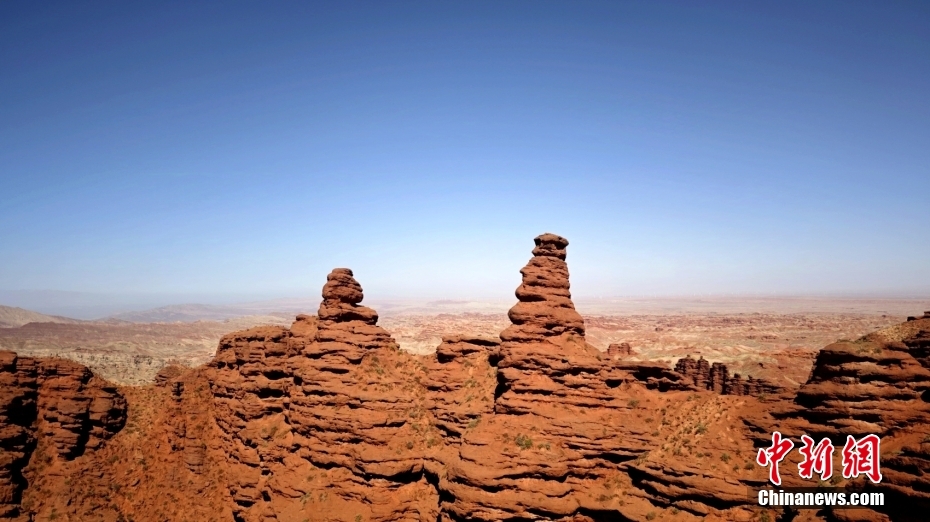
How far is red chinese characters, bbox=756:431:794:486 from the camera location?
2352 centimetres

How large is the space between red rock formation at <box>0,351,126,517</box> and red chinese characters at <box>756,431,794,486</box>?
4732 cm

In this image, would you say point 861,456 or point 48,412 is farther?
point 48,412

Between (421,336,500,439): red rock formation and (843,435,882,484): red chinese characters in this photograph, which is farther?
(421,336,500,439): red rock formation

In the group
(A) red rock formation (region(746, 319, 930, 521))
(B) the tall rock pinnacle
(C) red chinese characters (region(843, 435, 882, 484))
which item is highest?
(B) the tall rock pinnacle

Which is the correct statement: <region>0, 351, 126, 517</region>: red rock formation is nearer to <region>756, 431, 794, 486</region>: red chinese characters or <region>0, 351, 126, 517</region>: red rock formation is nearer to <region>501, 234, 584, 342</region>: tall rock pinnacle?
<region>501, 234, 584, 342</region>: tall rock pinnacle

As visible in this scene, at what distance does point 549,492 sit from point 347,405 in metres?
14.5

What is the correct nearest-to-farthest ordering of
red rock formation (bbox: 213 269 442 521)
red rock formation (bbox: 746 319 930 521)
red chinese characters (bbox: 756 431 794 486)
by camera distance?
red rock formation (bbox: 746 319 930 521), red chinese characters (bbox: 756 431 794 486), red rock formation (bbox: 213 269 442 521)

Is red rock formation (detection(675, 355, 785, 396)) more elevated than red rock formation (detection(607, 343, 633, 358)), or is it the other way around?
red rock formation (detection(675, 355, 785, 396))

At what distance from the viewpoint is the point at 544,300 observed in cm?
3044

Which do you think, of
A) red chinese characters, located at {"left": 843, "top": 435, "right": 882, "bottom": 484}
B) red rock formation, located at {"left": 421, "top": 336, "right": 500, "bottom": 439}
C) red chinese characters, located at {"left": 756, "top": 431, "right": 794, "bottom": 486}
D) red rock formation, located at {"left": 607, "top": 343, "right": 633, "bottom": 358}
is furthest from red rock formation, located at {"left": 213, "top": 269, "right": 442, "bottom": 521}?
red rock formation, located at {"left": 607, "top": 343, "right": 633, "bottom": 358}

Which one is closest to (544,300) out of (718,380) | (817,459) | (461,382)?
(461,382)

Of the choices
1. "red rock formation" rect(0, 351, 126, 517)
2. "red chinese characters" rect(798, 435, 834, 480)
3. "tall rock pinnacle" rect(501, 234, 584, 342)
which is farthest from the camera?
"red rock formation" rect(0, 351, 126, 517)

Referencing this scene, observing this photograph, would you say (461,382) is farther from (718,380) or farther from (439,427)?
(718,380)

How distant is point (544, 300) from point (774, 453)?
14.3 m
